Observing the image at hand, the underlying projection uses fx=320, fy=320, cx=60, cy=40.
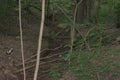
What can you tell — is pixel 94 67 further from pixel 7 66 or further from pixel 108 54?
pixel 7 66

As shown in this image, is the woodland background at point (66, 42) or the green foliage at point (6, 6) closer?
the woodland background at point (66, 42)

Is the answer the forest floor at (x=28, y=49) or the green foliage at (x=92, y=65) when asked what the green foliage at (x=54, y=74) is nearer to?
the forest floor at (x=28, y=49)

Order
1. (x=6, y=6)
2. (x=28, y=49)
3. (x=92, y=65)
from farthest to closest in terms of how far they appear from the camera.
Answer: (x=6, y=6), (x=28, y=49), (x=92, y=65)

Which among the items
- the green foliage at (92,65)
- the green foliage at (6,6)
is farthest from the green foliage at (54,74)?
the green foliage at (6,6)

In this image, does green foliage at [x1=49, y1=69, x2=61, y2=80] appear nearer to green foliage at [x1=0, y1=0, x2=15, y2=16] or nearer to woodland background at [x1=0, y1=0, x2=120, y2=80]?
woodland background at [x1=0, y1=0, x2=120, y2=80]

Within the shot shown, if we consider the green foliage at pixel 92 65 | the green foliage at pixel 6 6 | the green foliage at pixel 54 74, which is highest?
the green foliage at pixel 6 6

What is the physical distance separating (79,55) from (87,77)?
527 millimetres

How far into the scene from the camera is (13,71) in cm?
634

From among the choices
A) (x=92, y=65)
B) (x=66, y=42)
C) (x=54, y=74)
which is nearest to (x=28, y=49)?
(x=66, y=42)

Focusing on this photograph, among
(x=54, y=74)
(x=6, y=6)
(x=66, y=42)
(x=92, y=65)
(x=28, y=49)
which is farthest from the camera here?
(x=6, y=6)

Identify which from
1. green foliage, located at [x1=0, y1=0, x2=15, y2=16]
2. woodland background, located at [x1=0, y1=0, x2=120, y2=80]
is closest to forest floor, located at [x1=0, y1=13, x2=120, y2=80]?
woodland background, located at [x1=0, y1=0, x2=120, y2=80]

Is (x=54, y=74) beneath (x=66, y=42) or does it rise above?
beneath

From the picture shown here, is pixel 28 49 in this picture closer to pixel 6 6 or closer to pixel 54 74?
pixel 6 6

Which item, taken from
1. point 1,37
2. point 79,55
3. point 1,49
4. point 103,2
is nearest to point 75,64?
point 79,55
